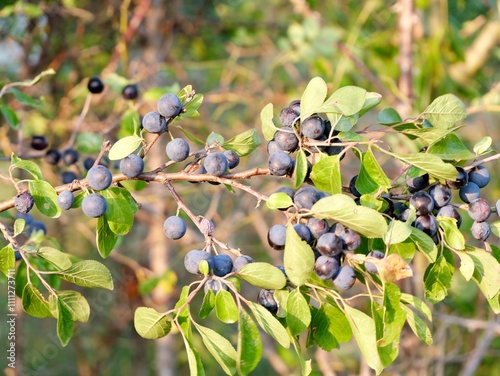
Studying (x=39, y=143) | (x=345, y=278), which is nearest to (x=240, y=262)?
(x=345, y=278)

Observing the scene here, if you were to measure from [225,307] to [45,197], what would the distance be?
0.29 metres

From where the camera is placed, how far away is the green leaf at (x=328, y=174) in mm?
650

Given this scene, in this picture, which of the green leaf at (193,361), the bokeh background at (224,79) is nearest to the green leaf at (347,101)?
the green leaf at (193,361)

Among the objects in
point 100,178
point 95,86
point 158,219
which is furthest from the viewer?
point 158,219

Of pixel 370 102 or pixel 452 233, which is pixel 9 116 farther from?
pixel 452 233

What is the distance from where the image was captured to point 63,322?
0.76 meters

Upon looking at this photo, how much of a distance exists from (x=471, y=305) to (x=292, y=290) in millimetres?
1898

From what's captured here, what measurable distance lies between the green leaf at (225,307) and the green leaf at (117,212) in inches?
6.5

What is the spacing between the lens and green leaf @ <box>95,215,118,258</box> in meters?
0.76

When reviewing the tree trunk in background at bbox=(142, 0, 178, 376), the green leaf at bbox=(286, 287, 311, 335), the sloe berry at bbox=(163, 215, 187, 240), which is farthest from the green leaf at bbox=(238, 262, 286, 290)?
the tree trunk in background at bbox=(142, 0, 178, 376)

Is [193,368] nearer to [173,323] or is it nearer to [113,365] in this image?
[173,323]

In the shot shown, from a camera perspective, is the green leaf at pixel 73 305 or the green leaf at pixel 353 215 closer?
the green leaf at pixel 353 215

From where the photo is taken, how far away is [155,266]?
2.25m

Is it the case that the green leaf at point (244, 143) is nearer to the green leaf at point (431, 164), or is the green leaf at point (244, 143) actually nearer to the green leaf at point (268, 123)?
the green leaf at point (268, 123)
